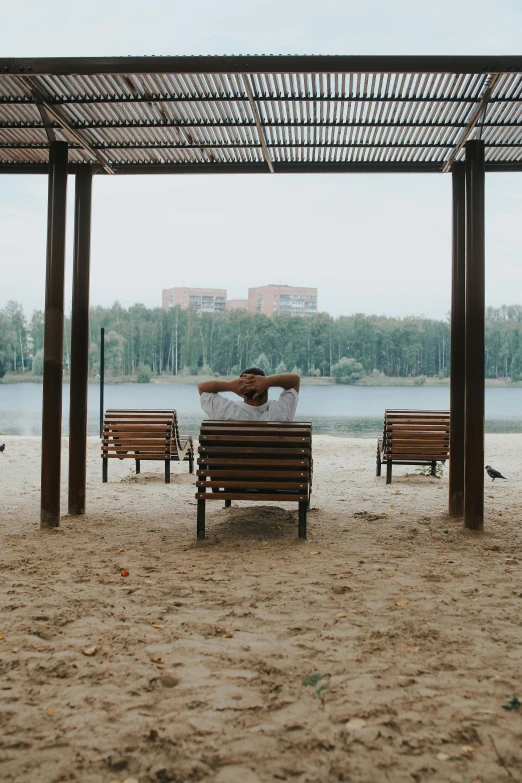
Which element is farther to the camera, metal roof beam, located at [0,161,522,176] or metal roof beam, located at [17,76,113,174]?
metal roof beam, located at [0,161,522,176]

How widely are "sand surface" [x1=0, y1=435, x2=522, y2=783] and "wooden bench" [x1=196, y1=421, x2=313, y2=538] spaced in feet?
1.46

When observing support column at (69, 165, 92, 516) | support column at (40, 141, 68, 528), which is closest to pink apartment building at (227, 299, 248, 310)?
support column at (69, 165, 92, 516)

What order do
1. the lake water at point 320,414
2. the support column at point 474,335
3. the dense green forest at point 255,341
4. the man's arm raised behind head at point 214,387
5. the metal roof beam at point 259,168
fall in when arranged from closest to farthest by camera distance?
the support column at point 474,335 → the man's arm raised behind head at point 214,387 → the metal roof beam at point 259,168 → the lake water at point 320,414 → the dense green forest at point 255,341

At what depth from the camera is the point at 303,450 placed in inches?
242

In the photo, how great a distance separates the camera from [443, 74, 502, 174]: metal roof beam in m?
5.89

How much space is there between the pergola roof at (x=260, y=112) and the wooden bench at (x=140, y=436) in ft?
12.5

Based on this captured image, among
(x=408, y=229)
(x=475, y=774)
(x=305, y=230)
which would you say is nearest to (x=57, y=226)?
(x=475, y=774)

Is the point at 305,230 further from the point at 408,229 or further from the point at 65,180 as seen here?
the point at 65,180

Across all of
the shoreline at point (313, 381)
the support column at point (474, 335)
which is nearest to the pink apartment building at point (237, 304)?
the shoreline at point (313, 381)

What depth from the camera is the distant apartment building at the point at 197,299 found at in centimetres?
9488

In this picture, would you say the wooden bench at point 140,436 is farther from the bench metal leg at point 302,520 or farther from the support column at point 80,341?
the bench metal leg at point 302,520

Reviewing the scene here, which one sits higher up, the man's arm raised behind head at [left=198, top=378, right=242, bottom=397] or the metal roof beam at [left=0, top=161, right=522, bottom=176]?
the metal roof beam at [left=0, top=161, right=522, bottom=176]

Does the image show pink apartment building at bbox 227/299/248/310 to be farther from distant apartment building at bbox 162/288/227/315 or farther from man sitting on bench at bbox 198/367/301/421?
man sitting on bench at bbox 198/367/301/421

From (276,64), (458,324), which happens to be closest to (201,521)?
(458,324)
